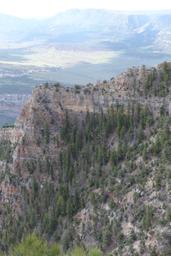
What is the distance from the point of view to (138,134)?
201 ft

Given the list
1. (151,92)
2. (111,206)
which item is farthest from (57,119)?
(111,206)

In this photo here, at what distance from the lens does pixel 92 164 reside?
6384cm

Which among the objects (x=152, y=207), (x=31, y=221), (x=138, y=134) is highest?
(x=138, y=134)

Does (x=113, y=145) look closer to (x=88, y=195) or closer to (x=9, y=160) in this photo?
(x=88, y=195)

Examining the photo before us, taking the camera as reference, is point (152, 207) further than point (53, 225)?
No

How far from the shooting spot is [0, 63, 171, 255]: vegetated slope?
53.9 meters

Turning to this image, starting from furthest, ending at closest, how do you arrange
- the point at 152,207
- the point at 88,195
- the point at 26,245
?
the point at 88,195 < the point at 152,207 < the point at 26,245

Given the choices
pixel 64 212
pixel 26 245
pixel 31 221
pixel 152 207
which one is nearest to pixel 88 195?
pixel 64 212

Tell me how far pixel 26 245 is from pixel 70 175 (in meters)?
28.0

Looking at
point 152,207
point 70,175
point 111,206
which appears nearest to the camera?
point 152,207

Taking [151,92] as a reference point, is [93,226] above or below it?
below

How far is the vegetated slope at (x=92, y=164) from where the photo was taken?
177 ft

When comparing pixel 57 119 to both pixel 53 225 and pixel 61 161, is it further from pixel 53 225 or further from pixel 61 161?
pixel 53 225

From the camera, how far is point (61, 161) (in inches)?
2616
